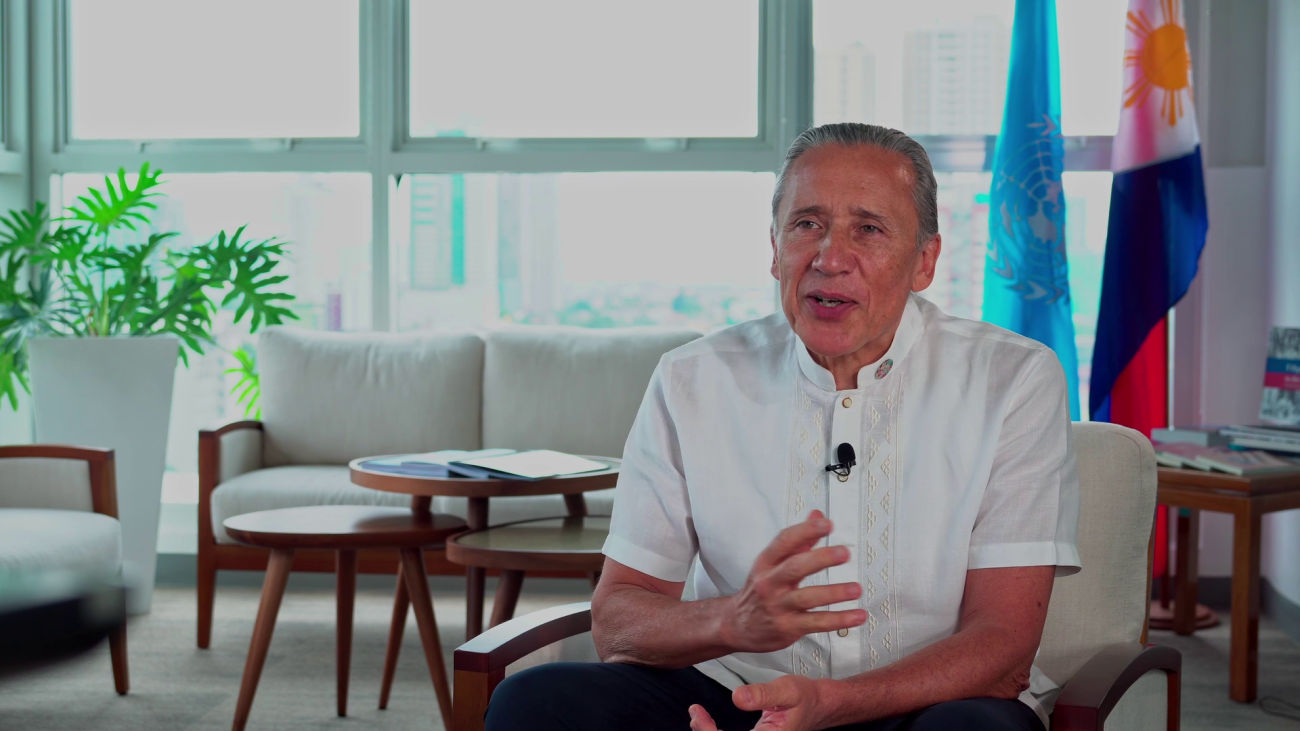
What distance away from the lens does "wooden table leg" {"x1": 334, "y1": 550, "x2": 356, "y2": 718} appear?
2795 millimetres

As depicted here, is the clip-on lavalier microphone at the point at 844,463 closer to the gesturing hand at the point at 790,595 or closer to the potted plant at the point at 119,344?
the gesturing hand at the point at 790,595

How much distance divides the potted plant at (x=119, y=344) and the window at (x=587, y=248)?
29.1 inches

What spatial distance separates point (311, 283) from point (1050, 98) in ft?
9.36

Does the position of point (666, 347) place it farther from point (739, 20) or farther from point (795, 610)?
point (795, 610)

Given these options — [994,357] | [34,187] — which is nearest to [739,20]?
[34,187]

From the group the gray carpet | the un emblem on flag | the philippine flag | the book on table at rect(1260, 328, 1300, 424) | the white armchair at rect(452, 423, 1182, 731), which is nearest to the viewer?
the white armchair at rect(452, 423, 1182, 731)

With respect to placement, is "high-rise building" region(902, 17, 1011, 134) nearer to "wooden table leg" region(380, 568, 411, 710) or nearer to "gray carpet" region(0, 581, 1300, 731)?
"gray carpet" region(0, 581, 1300, 731)

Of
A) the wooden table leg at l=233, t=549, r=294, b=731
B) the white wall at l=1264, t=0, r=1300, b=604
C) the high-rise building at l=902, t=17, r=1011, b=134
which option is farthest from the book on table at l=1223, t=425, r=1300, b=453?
the wooden table leg at l=233, t=549, r=294, b=731

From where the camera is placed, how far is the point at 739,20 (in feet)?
14.7

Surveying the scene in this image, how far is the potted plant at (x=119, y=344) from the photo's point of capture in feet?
12.0

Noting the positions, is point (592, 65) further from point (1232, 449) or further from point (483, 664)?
point (483, 664)

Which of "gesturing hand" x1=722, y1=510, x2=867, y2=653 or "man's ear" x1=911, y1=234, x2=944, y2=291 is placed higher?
"man's ear" x1=911, y1=234, x2=944, y2=291

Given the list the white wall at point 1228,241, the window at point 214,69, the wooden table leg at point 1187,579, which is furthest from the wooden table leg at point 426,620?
the white wall at point 1228,241

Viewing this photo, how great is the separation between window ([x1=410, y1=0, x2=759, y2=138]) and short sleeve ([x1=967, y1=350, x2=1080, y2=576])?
3.14m
